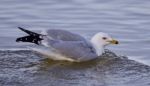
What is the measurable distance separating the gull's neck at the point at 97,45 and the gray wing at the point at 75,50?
20cm

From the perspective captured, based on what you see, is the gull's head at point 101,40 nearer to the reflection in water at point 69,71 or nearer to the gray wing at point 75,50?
the reflection in water at point 69,71

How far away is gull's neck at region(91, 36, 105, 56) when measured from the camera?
383 inches

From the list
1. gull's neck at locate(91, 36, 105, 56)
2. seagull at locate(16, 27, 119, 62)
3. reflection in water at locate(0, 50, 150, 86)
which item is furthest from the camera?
gull's neck at locate(91, 36, 105, 56)

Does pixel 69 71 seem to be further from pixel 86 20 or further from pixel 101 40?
pixel 86 20

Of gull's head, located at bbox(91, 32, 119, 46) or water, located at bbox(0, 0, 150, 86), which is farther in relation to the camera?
water, located at bbox(0, 0, 150, 86)

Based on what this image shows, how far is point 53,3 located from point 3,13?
1312mm

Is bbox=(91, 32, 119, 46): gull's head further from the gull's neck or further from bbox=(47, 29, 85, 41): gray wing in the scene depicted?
bbox=(47, 29, 85, 41): gray wing

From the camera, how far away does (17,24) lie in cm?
1130

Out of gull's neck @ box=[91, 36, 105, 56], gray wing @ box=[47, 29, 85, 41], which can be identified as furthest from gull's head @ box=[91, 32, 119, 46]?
gray wing @ box=[47, 29, 85, 41]

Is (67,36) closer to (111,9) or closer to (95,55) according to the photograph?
(95,55)

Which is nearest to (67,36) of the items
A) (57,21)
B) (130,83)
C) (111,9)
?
(130,83)

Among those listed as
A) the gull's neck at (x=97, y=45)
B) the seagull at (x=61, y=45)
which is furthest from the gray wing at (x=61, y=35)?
the gull's neck at (x=97, y=45)

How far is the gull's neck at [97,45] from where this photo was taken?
383 inches

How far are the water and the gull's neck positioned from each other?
1.14ft
